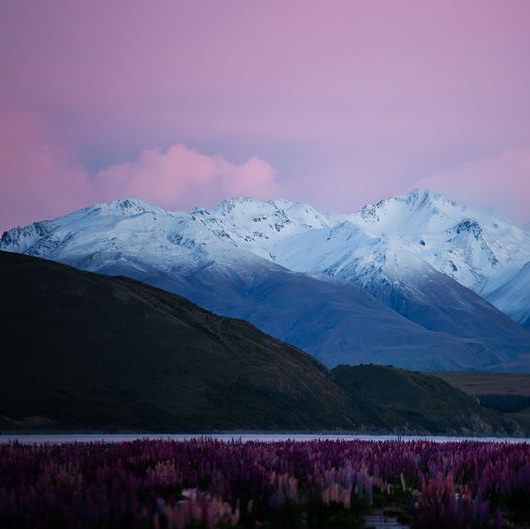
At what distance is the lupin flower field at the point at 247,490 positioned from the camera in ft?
65.9

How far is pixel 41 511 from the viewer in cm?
2030

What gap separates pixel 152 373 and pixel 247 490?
97.6 metres

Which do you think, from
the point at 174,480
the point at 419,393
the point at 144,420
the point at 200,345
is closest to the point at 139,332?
the point at 200,345

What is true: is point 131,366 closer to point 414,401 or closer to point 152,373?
point 152,373

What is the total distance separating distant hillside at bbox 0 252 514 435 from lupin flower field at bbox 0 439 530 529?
221ft

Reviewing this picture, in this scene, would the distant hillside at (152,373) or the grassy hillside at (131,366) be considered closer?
the grassy hillside at (131,366)

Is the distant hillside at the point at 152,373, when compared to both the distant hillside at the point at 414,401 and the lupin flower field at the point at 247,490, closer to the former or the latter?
the distant hillside at the point at 414,401

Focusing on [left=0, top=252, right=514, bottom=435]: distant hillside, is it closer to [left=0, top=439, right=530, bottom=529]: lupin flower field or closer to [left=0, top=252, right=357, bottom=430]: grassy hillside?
[left=0, top=252, right=357, bottom=430]: grassy hillside

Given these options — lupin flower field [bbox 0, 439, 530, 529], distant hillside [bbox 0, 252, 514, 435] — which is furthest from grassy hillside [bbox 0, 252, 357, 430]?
lupin flower field [bbox 0, 439, 530, 529]

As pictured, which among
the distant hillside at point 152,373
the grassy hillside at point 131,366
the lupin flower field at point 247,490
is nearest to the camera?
the lupin flower field at point 247,490

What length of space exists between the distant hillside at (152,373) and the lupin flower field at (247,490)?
67.3 meters

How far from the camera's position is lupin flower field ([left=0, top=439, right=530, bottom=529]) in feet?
65.9

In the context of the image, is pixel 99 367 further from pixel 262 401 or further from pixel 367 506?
pixel 367 506

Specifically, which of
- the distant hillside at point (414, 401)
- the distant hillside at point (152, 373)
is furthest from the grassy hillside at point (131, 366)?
the distant hillside at point (414, 401)
